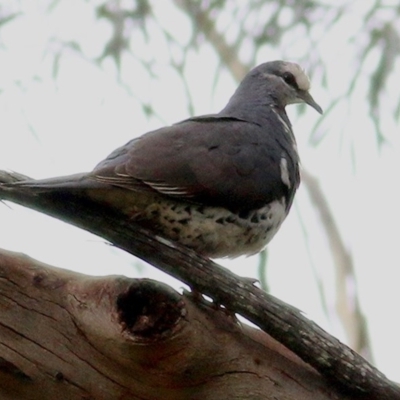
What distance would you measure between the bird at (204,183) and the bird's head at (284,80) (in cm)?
55

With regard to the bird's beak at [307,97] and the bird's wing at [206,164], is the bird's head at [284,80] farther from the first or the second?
the bird's wing at [206,164]

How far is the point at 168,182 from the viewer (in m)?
3.24

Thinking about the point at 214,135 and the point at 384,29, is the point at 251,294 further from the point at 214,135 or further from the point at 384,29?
the point at 384,29

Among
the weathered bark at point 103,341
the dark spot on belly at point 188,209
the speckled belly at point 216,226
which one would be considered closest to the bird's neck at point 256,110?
the speckled belly at point 216,226

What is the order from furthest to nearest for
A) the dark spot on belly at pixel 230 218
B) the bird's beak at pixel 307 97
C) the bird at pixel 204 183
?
the bird's beak at pixel 307 97
the dark spot on belly at pixel 230 218
the bird at pixel 204 183

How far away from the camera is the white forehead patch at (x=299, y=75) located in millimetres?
4570

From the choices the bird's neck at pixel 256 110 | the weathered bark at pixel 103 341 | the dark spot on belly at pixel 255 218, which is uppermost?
the bird's neck at pixel 256 110

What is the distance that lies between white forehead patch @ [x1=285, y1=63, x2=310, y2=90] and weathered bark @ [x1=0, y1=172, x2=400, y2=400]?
5.65 feet

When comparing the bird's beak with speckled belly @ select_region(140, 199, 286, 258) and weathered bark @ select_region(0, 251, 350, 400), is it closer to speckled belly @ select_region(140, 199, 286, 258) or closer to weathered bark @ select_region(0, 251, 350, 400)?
speckled belly @ select_region(140, 199, 286, 258)

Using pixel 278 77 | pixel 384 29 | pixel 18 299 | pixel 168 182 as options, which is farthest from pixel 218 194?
pixel 384 29

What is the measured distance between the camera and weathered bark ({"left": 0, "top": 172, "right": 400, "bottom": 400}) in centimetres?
296

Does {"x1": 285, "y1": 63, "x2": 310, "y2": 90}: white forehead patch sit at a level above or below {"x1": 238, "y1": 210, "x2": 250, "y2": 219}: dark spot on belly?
above

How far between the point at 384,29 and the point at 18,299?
16.3 feet

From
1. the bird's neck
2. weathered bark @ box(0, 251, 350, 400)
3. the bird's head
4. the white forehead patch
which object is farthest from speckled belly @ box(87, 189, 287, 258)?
the white forehead patch
